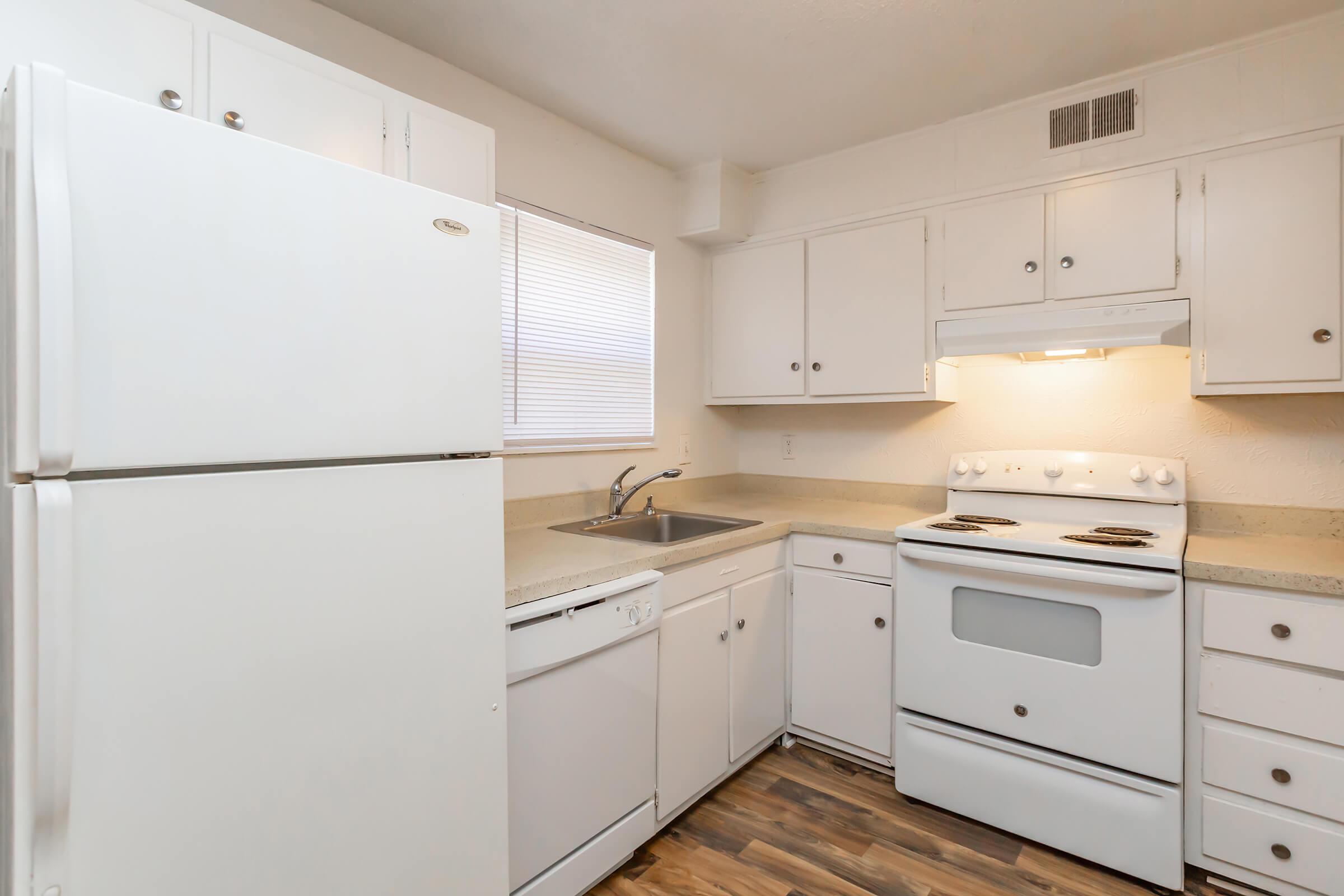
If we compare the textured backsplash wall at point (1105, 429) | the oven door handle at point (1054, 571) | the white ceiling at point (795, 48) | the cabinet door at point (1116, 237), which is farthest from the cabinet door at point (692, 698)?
the white ceiling at point (795, 48)

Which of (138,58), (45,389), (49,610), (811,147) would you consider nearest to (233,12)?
(138,58)

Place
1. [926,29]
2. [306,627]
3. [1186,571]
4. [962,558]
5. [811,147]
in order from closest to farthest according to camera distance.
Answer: [306,627], [1186,571], [926,29], [962,558], [811,147]

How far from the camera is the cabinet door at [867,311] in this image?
259 cm

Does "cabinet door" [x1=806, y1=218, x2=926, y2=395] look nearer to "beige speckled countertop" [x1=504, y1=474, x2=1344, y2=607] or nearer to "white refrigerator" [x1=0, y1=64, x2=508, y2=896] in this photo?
"beige speckled countertop" [x1=504, y1=474, x2=1344, y2=607]

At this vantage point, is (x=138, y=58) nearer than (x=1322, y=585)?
Yes

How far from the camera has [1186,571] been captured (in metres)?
1.80

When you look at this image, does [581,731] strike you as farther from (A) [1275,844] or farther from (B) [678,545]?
(A) [1275,844]

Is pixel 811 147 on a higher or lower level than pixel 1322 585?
higher

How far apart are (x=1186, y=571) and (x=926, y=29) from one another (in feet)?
5.53

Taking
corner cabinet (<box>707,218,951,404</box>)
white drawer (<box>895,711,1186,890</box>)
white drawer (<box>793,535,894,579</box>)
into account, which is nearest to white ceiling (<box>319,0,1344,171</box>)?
corner cabinet (<box>707,218,951,404</box>)

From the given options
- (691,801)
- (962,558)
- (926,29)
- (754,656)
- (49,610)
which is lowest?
(691,801)

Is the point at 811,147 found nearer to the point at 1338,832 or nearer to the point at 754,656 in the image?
the point at 754,656

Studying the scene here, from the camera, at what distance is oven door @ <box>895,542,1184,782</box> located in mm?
1814

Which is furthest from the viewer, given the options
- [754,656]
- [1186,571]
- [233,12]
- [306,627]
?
[754,656]
